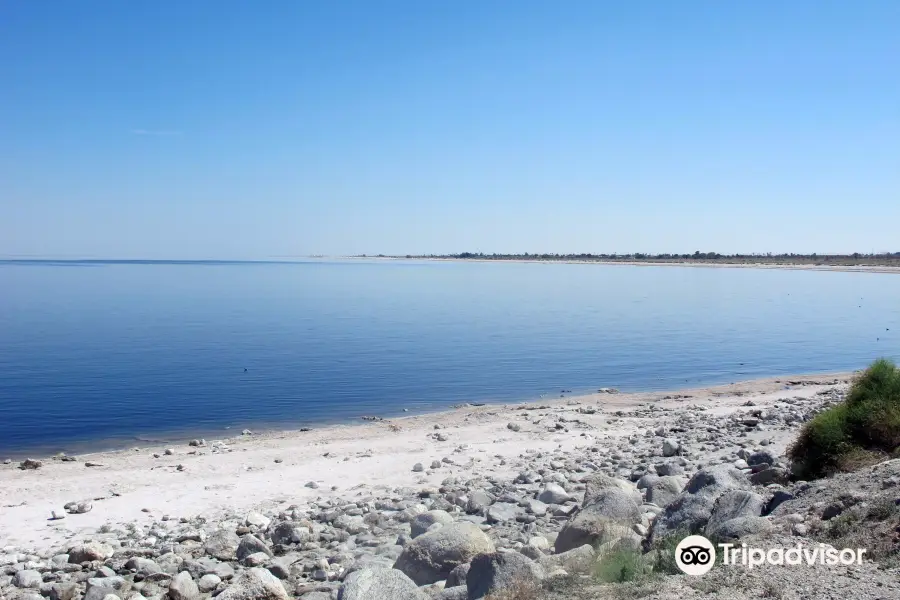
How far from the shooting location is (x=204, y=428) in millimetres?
19953

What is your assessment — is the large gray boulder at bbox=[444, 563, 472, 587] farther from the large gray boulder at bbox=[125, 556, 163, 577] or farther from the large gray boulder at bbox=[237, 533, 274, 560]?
the large gray boulder at bbox=[125, 556, 163, 577]

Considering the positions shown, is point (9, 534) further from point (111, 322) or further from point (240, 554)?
point (111, 322)

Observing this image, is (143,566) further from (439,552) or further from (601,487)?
(601,487)

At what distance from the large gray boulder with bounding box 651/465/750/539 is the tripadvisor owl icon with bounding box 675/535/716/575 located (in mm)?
875

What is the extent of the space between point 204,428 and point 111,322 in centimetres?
2768

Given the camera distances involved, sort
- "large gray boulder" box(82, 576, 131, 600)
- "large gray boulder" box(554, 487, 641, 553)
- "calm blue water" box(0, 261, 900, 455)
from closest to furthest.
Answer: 1. "large gray boulder" box(554, 487, 641, 553)
2. "large gray boulder" box(82, 576, 131, 600)
3. "calm blue water" box(0, 261, 900, 455)

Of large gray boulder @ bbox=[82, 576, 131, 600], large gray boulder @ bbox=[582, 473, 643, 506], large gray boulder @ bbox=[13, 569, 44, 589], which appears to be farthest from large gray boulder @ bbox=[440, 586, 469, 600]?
large gray boulder @ bbox=[13, 569, 44, 589]

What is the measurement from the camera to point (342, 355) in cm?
3231

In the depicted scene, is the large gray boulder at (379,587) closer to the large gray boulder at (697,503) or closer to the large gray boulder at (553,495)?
the large gray boulder at (697,503)

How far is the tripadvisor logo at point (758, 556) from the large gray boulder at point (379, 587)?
2518 mm

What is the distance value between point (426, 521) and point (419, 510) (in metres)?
1.23

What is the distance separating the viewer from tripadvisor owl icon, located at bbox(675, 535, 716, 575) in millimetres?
6406

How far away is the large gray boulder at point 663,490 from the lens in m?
10.2

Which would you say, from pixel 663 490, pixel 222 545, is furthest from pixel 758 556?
pixel 222 545
